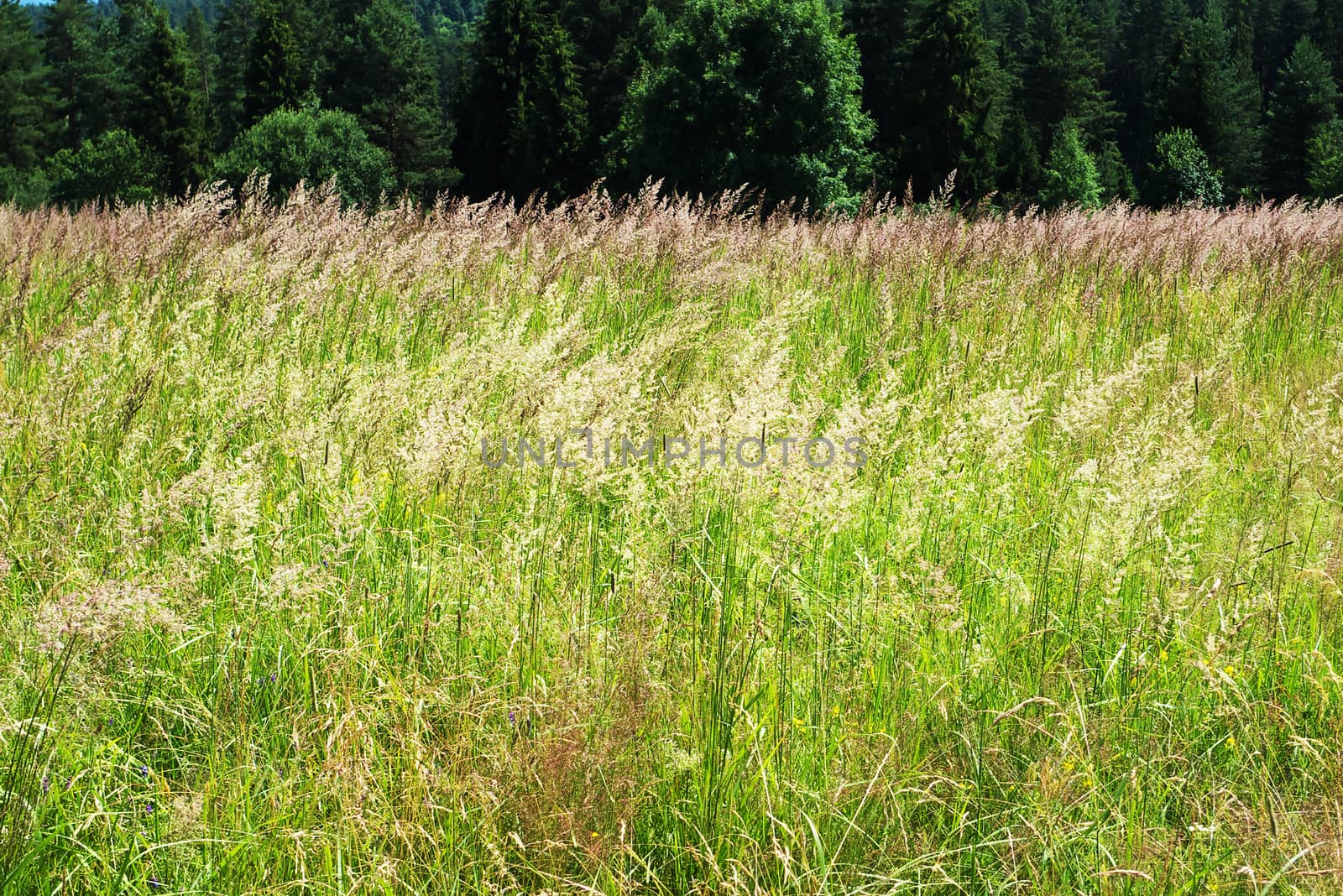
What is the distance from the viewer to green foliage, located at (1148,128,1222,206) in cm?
3912

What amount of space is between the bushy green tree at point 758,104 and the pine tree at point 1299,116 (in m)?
34.6

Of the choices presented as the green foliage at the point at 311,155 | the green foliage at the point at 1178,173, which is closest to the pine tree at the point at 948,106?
the green foliage at the point at 1178,173

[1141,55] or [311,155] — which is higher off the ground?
[1141,55]

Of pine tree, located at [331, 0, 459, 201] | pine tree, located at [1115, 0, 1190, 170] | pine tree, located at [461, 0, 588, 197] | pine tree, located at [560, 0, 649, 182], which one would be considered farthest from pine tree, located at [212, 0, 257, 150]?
pine tree, located at [1115, 0, 1190, 170]

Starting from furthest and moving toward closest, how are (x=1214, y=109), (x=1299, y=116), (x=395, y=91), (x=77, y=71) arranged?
1. (x=77, y=71)
2. (x=1299, y=116)
3. (x=1214, y=109)
4. (x=395, y=91)

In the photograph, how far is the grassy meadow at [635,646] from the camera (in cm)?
158

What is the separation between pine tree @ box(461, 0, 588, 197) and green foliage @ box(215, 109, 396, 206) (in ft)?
21.9

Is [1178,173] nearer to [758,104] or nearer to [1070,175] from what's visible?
[1070,175]

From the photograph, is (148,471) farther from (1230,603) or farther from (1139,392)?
(1139,392)

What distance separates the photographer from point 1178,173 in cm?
4000

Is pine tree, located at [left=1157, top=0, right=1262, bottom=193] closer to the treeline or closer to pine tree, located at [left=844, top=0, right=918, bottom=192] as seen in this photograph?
the treeline

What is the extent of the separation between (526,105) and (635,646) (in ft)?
136

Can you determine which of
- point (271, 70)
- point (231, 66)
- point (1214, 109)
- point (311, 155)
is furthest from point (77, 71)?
point (1214, 109)

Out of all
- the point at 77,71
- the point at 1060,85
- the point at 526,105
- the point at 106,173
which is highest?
the point at 77,71
